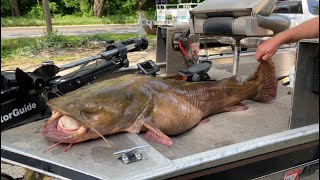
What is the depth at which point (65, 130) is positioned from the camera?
2.15 meters

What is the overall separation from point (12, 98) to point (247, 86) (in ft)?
5.88

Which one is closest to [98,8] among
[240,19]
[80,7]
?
[80,7]

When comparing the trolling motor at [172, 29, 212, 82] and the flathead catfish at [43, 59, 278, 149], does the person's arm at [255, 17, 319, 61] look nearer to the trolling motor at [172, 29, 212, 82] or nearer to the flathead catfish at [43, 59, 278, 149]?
the flathead catfish at [43, 59, 278, 149]

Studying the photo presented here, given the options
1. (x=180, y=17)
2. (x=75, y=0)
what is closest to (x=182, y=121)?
(x=180, y=17)

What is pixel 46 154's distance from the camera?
200 cm

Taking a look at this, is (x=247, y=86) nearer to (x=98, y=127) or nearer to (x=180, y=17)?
(x=98, y=127)

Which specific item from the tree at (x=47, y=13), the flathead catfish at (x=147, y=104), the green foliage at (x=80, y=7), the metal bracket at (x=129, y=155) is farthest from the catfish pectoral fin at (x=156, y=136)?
the green foliage at (x=80, y=7)

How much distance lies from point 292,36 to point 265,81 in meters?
1.18

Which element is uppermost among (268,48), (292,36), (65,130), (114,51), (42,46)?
(292,36)

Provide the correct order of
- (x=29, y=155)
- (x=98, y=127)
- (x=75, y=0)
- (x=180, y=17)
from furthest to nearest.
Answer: (x=75, y=0)
(x=180, y=17)
(x=98, y=127)
(x=29, y=155)

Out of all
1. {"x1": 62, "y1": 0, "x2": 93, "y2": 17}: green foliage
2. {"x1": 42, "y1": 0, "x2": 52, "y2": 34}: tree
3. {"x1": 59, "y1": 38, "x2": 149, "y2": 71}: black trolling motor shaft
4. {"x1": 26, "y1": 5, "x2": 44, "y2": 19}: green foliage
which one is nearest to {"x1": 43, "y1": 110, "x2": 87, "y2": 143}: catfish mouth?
{"x1": 59, "y1": 38, "x2": 149, "y2": 71}: black trolling motor shaft

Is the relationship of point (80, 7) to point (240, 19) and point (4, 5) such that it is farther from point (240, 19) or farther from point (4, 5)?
point (240, 19)

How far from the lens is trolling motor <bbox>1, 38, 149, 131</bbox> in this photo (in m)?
2.28

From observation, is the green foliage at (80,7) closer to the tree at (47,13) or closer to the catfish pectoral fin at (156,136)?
the tree at (47,13)
